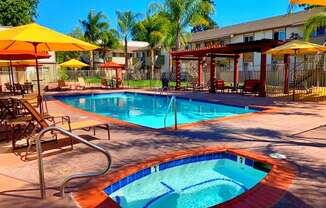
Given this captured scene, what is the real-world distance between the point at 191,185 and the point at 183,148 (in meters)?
1.09

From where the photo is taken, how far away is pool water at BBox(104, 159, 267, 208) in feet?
15.9

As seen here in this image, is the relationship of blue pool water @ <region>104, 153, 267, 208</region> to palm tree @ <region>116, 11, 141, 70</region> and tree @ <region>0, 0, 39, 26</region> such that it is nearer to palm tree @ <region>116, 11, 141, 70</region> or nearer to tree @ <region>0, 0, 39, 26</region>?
tree @ <region>0, 0, 39, 26</region>

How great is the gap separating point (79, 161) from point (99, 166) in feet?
1.76

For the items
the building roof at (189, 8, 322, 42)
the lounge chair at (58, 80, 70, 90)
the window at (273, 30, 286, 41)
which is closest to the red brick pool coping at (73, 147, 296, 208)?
the lounge chair at (58, 80, 70, 90)

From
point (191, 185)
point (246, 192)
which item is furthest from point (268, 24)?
point (246, 192)

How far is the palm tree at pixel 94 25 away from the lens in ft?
161

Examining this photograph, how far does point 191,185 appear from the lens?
17.9ft

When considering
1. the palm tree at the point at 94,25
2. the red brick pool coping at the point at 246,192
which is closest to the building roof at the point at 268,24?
the palm tree at the point at 94,25

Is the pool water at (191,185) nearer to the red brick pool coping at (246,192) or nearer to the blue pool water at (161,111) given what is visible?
the red brick pool coping at (246,192)

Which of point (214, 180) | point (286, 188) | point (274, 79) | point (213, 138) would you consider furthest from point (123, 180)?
point (274, 79)

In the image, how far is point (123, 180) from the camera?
186 inches

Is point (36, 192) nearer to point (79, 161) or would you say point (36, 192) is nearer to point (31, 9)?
point (79, 161)

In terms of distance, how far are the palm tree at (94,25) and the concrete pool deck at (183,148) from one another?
43.5 m

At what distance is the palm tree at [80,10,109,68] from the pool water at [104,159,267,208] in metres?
46.8
